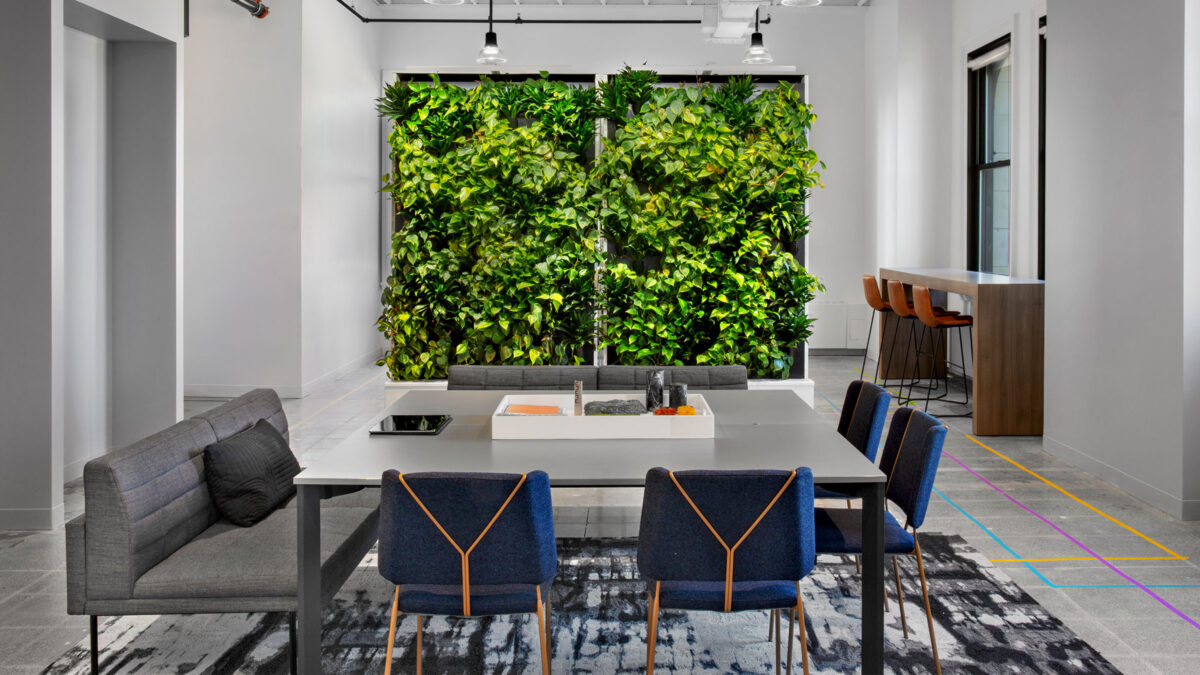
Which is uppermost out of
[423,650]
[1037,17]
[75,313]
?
[1037,17]

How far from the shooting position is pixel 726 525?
270 centimetres

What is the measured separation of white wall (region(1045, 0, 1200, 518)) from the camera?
4.94m

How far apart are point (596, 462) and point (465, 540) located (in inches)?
20.5

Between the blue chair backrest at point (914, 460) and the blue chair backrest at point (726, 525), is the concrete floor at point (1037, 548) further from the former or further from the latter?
the blue chair backrest at point (726, 525)

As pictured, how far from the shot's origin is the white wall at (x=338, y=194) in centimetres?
905

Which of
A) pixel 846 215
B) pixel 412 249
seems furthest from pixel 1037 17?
pixel 412 249

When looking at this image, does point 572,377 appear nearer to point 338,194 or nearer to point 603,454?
point 603,454

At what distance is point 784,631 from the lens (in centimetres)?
354

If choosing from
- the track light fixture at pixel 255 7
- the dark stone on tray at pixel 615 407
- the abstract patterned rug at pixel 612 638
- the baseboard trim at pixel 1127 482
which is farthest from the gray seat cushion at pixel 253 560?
the track light fixture at pixel 255 7

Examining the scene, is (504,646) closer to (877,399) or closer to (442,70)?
(877,399)

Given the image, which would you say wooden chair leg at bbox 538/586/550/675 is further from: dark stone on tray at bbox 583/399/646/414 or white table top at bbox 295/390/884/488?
dark stone on tray at bbox 583/399/646/414

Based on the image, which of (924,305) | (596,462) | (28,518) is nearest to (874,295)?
(924,305)

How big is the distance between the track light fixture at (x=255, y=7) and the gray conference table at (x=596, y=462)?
19.4 feet

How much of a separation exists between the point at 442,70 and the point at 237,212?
11.4 feet
